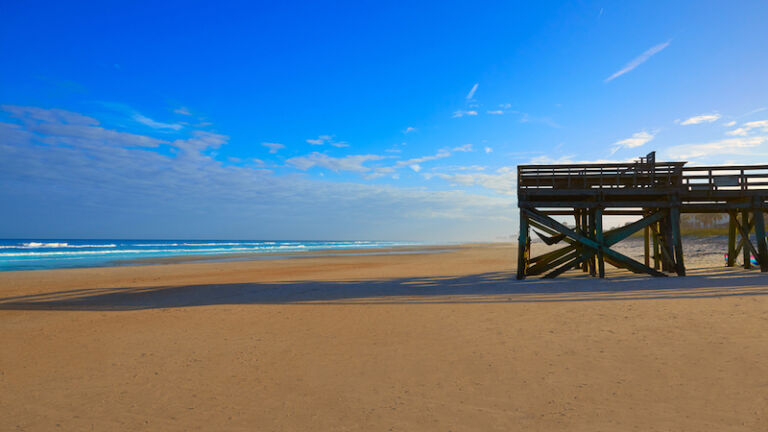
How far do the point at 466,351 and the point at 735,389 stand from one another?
2.96 metres

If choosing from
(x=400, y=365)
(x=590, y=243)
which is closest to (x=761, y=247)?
(x=590, y=243)

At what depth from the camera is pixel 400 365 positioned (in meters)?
5.25

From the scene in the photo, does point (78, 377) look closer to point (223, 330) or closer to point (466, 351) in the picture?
point (223, 330)

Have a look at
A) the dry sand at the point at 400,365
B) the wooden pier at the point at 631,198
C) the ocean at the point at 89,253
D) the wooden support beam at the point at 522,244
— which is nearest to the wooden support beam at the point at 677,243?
the wooden pier at the point at 631,198

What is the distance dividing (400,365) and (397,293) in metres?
6.50

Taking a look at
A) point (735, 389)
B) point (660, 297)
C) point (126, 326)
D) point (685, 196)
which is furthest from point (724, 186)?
point (126, 326)

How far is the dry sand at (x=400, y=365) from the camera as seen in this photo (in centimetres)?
378

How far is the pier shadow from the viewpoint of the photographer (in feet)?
33.4

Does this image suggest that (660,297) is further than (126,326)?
Yes

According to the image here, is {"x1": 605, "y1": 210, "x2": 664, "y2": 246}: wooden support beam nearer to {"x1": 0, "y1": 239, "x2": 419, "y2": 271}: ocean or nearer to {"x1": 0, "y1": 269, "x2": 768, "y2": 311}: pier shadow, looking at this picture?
{"x1": 0, "y1": 269, "x2": 768, "y2": 311}: pier shadow

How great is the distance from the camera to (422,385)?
14.9 ft

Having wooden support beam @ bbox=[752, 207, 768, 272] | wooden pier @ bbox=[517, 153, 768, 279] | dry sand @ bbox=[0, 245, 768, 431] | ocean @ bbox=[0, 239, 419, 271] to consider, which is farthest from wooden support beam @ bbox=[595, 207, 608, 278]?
ocean @ bbox=[0, 239, 419, 271]

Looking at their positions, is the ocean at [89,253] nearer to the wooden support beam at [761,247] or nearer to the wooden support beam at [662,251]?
the wooden support beam at [662,251]

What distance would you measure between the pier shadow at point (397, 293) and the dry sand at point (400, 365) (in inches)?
12.4
